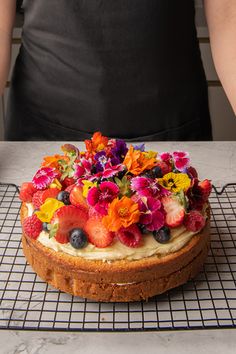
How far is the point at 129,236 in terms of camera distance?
93 cm

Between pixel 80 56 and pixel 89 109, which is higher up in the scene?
pixel 80 56

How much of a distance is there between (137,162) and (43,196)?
19 centimetres

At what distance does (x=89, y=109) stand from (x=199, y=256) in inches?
25.6

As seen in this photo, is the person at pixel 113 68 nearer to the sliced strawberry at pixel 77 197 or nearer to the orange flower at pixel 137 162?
the orange flower at pixel 137 162

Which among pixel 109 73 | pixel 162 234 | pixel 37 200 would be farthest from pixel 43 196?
pixel 109 73

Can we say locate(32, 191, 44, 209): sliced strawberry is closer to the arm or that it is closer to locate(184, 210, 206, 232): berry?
locate(184, 210, 206, 232): berry

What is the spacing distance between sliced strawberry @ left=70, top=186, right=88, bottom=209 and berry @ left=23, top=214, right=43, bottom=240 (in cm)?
7

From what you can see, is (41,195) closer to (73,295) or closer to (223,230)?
(73,295)

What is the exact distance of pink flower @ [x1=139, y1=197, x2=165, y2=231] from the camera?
0.94m

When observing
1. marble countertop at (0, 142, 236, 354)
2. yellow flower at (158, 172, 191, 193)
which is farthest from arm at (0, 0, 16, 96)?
marble countertop at (0, 142, 236, 354)

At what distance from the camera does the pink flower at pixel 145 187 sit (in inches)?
38.3

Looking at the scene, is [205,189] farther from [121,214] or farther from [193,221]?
[121,214]

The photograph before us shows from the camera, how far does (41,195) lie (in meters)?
1.03

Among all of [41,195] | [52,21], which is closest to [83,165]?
[41,195]
